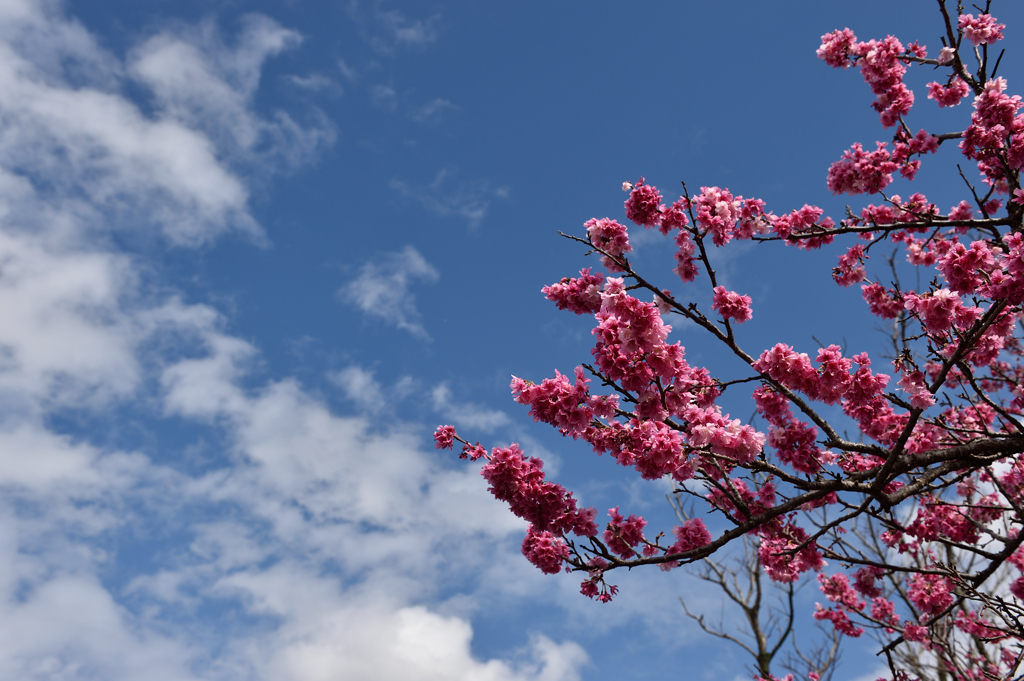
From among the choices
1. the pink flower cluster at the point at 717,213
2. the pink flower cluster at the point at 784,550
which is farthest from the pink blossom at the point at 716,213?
the pink flower cluster at the point at 784,550

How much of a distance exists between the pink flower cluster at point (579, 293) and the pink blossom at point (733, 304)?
115 cm

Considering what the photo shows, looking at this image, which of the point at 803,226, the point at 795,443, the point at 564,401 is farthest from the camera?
the point at 803,226

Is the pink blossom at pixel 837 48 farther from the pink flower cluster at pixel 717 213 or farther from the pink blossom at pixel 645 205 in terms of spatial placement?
the pink blossom at pixel 645 205

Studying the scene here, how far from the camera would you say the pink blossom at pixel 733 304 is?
5.43 metres

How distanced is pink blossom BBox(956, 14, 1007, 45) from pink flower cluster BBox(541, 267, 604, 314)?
625 cm

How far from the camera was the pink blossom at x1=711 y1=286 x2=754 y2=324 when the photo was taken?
17.8 ft

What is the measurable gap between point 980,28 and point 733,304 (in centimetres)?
576

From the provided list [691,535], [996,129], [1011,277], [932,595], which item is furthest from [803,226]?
[932,595]

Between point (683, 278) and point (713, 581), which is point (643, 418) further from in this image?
point (713, 581)

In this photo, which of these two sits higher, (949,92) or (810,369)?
(949,92)

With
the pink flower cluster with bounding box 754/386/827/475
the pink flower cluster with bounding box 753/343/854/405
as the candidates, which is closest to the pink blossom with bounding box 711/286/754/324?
the pink flower cluster with bounding box 753/343/854/405

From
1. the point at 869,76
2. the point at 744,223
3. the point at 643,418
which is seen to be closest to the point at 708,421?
the point at 643,418

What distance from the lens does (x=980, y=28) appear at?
7371mm

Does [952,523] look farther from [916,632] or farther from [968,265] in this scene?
[968,265]
